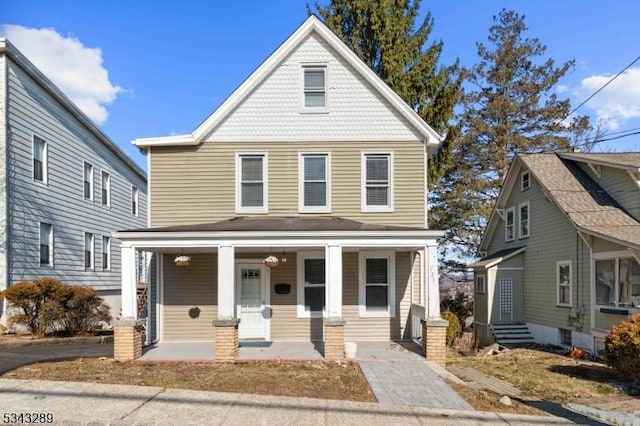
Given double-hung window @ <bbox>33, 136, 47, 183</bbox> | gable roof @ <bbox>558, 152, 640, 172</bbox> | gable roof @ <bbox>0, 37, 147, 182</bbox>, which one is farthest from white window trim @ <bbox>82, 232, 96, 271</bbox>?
gable roof @ <bbox>558, 152, 640, 172</bbox>

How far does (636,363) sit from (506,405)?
358cm

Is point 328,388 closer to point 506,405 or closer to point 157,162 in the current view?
point 506,405

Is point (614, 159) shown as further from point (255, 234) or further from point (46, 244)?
point (46, 244)

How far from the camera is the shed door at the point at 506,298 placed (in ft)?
63.7

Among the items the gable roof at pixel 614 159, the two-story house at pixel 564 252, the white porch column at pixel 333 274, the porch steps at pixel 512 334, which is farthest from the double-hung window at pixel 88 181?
the gable roof at pixel 614 159

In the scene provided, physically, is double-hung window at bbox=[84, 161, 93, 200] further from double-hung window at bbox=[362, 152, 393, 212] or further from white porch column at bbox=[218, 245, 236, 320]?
double-hung window at bbox=[362, 152, 393, 212]

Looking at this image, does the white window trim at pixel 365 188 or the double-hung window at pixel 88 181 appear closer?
the white window trim at pixel 365 188

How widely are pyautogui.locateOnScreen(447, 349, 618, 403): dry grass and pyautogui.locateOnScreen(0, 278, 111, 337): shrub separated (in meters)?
10.1

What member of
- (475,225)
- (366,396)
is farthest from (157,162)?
(475,225)

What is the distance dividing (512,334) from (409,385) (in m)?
11.6

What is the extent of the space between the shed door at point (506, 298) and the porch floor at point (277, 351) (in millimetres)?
8086

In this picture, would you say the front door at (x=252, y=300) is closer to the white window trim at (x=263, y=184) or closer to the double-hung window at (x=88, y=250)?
the white window trim at (x=263, y=184)

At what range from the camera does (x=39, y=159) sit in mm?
16188

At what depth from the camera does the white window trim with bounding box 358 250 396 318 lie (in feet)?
43.5
